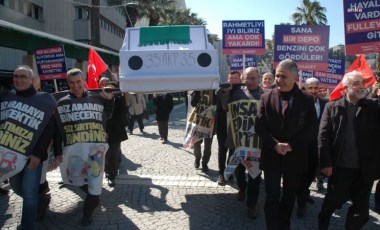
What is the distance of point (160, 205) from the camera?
5438mm

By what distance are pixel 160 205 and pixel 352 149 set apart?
265 cm

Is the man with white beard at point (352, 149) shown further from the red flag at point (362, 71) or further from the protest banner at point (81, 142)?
the protest banner at point (81, 142)

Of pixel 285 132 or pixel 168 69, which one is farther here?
pixel 168 69

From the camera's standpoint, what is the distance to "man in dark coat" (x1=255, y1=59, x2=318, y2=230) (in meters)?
3.88

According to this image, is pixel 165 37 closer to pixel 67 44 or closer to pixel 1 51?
pixel 67 44

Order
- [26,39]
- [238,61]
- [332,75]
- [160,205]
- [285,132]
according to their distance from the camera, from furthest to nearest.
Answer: [238,61] < [26,39] < [332,75] < [160,205] < [285,132]

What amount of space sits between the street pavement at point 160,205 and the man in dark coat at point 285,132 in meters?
0.84

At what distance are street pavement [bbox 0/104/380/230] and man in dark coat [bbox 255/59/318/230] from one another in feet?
2.74

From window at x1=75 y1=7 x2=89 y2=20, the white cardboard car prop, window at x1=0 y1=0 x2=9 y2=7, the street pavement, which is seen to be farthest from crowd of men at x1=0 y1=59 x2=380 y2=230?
window at x1=75 y1=7 x2=89 y2=20

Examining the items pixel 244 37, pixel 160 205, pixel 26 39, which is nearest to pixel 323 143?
pixel 160 205

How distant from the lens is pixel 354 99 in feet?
13.1

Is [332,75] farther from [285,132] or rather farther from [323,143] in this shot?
[285,132]

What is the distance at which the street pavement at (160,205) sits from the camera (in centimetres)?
473

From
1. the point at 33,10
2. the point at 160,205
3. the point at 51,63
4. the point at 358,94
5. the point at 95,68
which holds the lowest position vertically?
the point at 160,205
